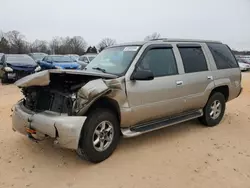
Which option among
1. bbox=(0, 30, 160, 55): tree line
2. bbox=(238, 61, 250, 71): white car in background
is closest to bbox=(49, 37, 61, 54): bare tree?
bbox=(0, 30, 160, 55): tree line

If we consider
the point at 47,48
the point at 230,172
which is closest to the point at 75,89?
the point at 230,172

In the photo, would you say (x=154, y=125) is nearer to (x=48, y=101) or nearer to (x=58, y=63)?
Result: (x=48, y=101)

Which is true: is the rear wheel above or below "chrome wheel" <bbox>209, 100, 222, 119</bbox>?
below

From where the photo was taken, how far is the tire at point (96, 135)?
3.76 meters

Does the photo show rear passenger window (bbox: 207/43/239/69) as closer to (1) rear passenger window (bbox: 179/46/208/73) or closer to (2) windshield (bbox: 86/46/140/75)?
(1) rear passenger window (bbox: 179/46/208/73)

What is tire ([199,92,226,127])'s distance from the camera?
5.76 meters

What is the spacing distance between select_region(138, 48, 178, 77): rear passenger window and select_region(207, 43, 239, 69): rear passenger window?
142 cm

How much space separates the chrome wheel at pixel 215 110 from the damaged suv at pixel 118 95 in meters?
0.12

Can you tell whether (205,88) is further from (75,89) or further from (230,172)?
(75,89)

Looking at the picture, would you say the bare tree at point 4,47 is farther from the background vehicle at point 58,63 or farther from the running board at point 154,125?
the running board at point 154,125

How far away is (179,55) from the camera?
16.7ft

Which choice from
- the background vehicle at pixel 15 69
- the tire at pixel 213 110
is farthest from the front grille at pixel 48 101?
the background vehicle at pixel 15 69

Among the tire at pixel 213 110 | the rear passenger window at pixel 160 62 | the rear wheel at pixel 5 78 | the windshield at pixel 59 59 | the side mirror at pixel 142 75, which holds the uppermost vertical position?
the rear passenger window at pixel 160 62

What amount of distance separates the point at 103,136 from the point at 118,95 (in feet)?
2.22
